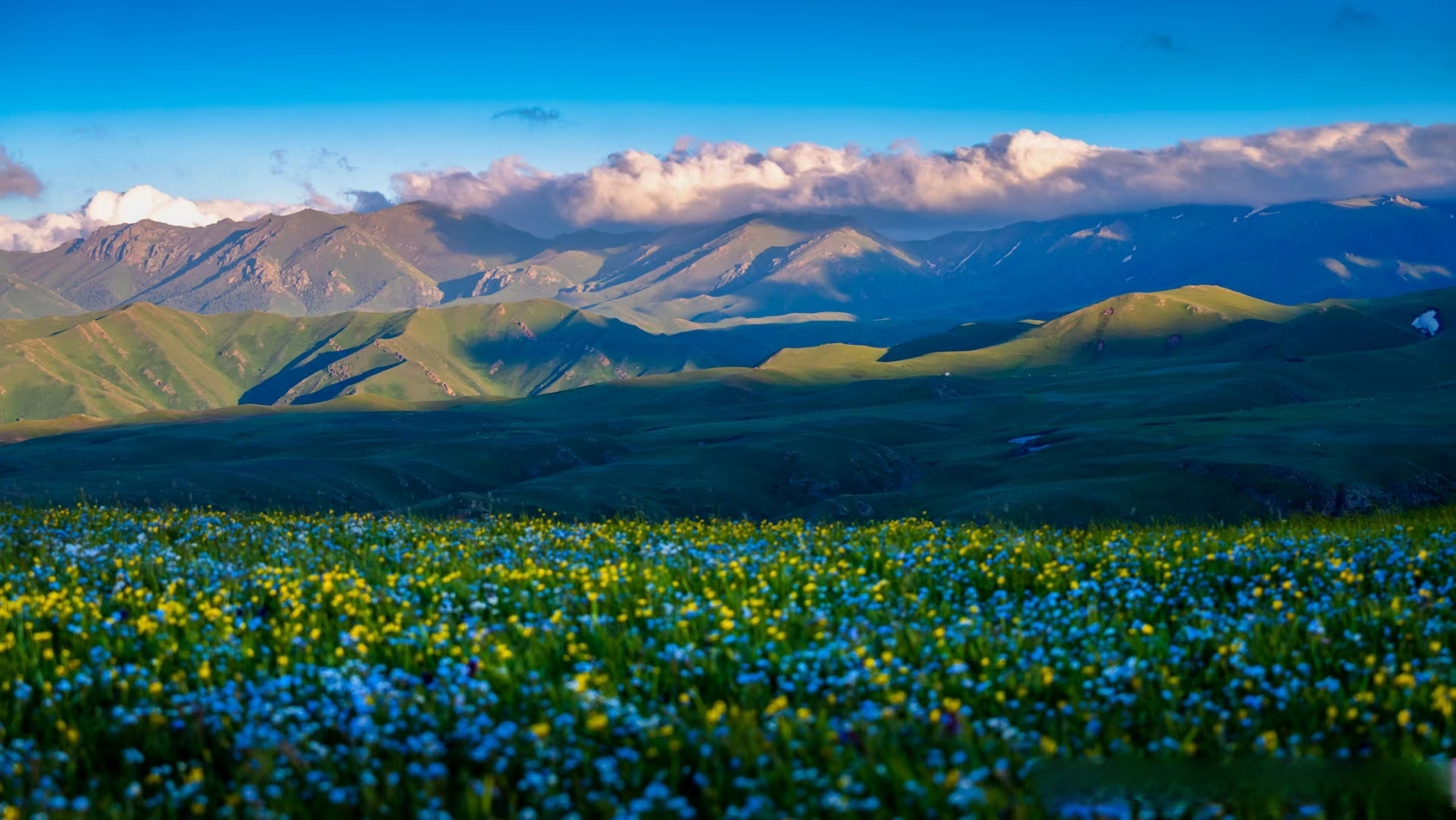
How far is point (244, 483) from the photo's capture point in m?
126

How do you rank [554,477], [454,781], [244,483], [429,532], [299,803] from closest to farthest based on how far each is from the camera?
[299,803]
[454,781]
[429,532]
[244,483]
[554,477]

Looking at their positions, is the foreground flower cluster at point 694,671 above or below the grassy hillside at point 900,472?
above

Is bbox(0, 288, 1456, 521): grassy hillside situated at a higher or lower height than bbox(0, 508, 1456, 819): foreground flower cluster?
lower

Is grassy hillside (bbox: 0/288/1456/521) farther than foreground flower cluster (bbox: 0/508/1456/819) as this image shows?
Yes

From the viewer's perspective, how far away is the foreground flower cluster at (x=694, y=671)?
323 inches

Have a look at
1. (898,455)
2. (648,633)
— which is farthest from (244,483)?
(648,633)

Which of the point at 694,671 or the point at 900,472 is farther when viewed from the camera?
the point at 900,472

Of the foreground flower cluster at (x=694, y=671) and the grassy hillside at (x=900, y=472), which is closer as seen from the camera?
the foreground flower cluster at (x=694, y=671)

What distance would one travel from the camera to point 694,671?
1051 centimetres

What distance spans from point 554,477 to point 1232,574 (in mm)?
124451

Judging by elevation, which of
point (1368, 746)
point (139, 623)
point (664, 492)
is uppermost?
point (139, 623)

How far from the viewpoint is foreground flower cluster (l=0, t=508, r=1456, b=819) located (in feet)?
26.9

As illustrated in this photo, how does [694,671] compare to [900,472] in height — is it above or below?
above

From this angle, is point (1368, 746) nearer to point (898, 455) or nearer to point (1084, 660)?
point (1084, 660)
